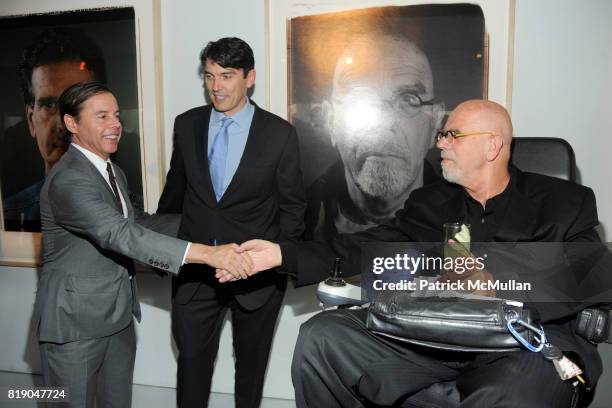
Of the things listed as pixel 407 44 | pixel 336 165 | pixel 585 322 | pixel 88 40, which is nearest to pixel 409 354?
pixel 585 322

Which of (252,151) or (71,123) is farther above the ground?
(71,123)

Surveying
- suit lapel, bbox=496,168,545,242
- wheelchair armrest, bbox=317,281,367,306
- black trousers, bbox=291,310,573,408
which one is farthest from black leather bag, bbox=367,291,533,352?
suit lapel, bbox=496,168,545,242

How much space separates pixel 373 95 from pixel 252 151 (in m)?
0.74

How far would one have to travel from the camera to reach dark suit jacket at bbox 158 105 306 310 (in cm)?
256

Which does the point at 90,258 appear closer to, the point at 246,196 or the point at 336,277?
the point at 246,196

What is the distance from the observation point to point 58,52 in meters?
3.28

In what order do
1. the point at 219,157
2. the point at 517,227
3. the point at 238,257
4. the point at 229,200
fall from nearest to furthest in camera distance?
1. the point at 517,227
2. the point at 238,257
3. the point at 229,200
4. the point at 219,157

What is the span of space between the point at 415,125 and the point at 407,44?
40 centimetres

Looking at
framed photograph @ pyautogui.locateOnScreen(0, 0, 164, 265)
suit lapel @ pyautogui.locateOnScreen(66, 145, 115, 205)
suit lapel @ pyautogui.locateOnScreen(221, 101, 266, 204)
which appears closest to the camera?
suit lapel @ pyautogui.locateOnScreen(66, 145, 115, 205)

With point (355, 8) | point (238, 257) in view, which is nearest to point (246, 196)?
point (238, 257)

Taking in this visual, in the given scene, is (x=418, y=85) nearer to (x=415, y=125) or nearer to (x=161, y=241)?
(x=415, y=125)

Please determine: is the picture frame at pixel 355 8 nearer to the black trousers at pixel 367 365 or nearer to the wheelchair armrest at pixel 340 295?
the wheelchair armrest at pixel 340 295

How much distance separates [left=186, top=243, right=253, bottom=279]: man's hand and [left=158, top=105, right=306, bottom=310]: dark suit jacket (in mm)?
265

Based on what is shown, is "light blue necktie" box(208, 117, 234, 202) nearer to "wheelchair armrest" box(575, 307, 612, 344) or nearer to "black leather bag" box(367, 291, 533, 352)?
"black leather bag" box(367, 291, 533, 352)
